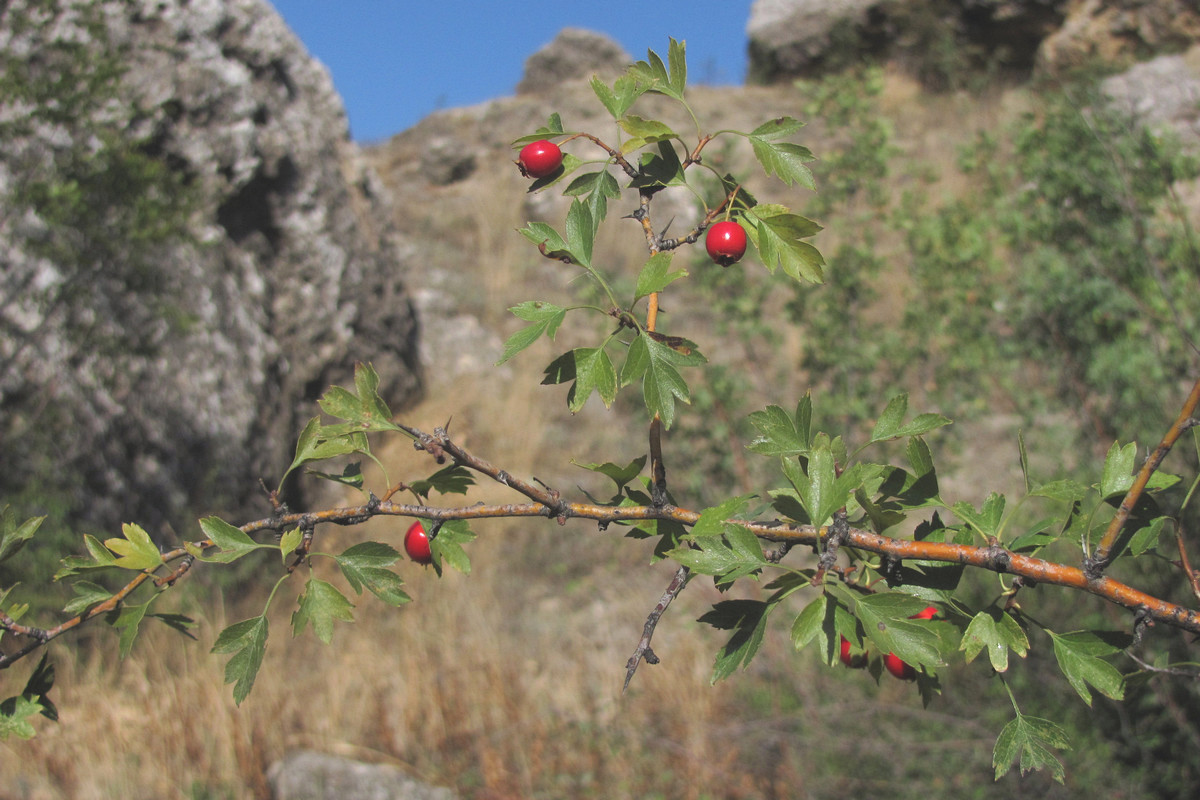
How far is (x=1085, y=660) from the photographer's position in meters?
0.62

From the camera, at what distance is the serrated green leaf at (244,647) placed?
0.63 m

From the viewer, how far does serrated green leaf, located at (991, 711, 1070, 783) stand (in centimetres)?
60

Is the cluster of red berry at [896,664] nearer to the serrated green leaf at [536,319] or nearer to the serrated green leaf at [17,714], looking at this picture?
the serrated green leaf at [536,319]

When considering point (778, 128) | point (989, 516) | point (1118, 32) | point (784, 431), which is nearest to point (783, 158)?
point (778, 128)

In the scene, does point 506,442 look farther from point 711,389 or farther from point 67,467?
point 67,467

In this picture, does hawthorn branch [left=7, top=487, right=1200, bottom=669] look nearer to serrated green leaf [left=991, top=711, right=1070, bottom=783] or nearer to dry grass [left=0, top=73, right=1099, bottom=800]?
serrated green leaf [left=991, top=711, right=1070, bottom=783]

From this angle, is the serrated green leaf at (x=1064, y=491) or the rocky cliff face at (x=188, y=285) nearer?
the serrated green leaf at (x=1064, y=491)

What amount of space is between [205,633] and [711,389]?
2384 mm

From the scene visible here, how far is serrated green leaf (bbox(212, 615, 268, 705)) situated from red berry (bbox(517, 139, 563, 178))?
1.43ft

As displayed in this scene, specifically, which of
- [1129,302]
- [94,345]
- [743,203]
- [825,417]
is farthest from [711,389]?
[743,203]

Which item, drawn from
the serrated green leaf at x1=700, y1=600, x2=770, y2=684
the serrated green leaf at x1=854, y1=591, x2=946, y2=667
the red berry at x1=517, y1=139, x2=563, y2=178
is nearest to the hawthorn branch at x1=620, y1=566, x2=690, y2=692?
the serrated green leaf at x1=700, y1=600, x2=770, y2=684

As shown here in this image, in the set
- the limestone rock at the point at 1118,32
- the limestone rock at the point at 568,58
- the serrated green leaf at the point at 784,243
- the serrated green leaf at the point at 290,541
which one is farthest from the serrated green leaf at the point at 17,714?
the limestone rock at the point at 568,58

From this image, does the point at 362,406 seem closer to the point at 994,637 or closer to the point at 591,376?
the point at 591,376

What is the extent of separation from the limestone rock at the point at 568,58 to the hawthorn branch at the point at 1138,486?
11803 millimetres
